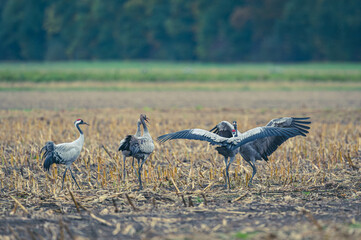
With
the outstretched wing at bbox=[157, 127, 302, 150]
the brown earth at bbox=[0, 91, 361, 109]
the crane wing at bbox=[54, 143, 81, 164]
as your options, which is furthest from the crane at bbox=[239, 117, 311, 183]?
the brown earth at bbox=[0, 91, 361, 109]

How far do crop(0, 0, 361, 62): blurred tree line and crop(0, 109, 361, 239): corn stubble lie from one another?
1780 inches

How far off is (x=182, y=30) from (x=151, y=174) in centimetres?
5633

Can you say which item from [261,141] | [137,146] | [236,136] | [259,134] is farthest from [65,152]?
[261,141]

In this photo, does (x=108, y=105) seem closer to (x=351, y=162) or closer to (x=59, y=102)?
(x=59, y=102)

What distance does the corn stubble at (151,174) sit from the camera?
25.0 feet

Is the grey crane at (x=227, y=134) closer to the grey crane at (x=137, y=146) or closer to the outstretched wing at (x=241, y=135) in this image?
the outstretched wing at (x=241, y=135)

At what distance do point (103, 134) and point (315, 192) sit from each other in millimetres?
7031

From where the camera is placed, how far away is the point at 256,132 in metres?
8.57

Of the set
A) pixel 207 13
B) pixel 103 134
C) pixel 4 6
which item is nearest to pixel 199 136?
pixel 103 134

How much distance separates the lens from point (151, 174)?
9.30m

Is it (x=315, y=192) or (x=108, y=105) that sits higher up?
(x=108, y=105)

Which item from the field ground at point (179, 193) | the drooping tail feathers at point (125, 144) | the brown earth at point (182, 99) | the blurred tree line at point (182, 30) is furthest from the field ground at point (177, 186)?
the blurred tree line at point (182, 30)

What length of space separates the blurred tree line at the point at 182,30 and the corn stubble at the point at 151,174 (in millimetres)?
45203

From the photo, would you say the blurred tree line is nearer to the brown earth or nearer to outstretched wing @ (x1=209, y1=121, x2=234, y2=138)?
the brown earth
